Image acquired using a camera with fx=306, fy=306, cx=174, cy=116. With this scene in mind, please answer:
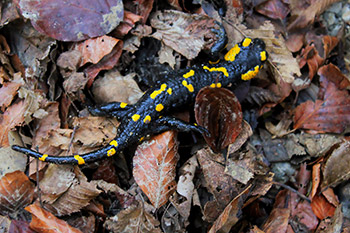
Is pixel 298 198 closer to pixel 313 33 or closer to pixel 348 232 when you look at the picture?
pixel 348 232

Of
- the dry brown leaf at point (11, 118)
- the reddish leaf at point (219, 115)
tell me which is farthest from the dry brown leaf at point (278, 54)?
the dry brown leaf at point (11, 118)

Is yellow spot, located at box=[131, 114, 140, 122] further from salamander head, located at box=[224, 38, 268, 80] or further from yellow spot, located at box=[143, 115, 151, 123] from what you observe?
salamander head, located at box=[224, 38, 268, 80]

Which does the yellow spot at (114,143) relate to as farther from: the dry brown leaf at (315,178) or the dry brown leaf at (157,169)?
the dry brown leaf at (315,178)

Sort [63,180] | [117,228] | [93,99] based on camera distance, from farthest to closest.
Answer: [93,99], [63,180], [117,228]

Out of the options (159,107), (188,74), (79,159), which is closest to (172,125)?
(159,107)

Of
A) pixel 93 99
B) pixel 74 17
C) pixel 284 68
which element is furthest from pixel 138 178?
pixel 284 68

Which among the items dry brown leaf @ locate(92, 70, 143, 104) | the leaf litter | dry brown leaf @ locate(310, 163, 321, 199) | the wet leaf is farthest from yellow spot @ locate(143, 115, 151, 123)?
dry brown leaf @ locate(310, 163, 321, 199)
